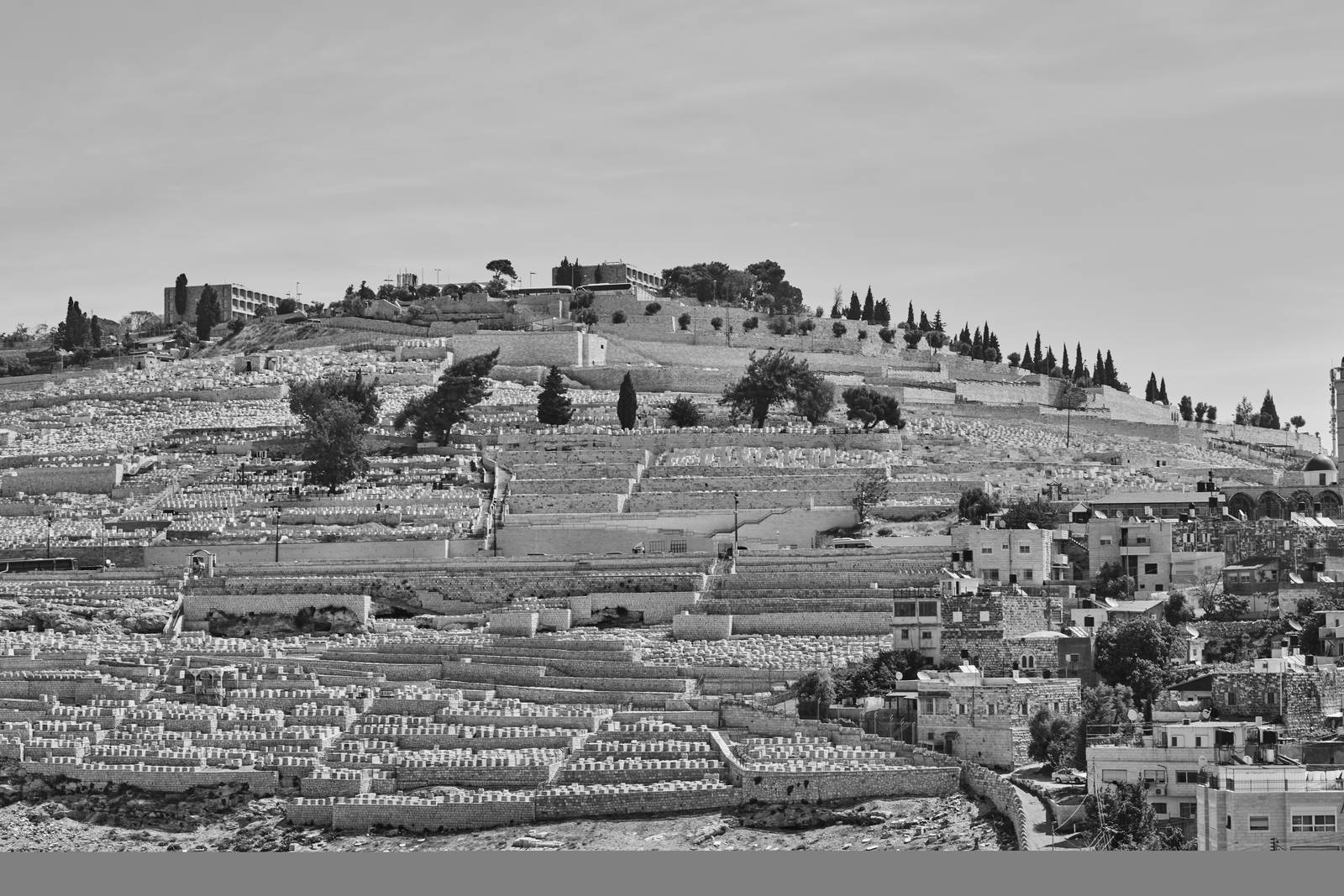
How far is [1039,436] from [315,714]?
33912 mm

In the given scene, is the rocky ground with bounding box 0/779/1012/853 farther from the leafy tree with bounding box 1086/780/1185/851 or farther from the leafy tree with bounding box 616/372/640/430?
the leafy tree with bounding box 616/372/640/430

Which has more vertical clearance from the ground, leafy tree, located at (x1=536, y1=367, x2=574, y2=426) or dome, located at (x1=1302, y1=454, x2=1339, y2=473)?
leafy tree, located at (x1=536, y1=367, x2=574, y2=426)

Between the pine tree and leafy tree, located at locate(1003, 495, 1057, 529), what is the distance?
32.9m

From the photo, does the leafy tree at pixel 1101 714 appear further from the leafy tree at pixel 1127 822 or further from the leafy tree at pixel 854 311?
the leafy tree at pixel 854 311

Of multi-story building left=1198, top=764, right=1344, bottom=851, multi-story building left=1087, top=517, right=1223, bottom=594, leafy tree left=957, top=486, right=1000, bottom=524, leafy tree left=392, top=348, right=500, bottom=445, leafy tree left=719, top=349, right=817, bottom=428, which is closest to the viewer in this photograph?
multi-story building left=1198, top=764, right=1344, bottom=851

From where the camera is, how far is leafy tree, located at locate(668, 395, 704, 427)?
63.8m

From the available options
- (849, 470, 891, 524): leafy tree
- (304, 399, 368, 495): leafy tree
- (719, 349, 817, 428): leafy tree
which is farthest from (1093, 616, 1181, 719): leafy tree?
(719, 349, 817, 428): leafy tree

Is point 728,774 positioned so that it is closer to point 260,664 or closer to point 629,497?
point 260,664

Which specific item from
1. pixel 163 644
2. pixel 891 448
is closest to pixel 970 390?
pixel 891 448

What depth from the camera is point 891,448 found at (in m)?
62.5

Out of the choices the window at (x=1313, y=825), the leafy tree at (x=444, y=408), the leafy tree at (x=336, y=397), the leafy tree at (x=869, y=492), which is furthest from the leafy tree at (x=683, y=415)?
the window at (x=1313, y=825)

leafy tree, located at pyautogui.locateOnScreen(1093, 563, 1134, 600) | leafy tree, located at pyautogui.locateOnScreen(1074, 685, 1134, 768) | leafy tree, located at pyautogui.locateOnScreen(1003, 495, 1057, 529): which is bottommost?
leafy tree, located at pyautogui.locateOnScreen(1074, 685, 1134, 768)

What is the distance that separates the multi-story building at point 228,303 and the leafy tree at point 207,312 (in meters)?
0.76

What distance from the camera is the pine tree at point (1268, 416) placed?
83062 mm
